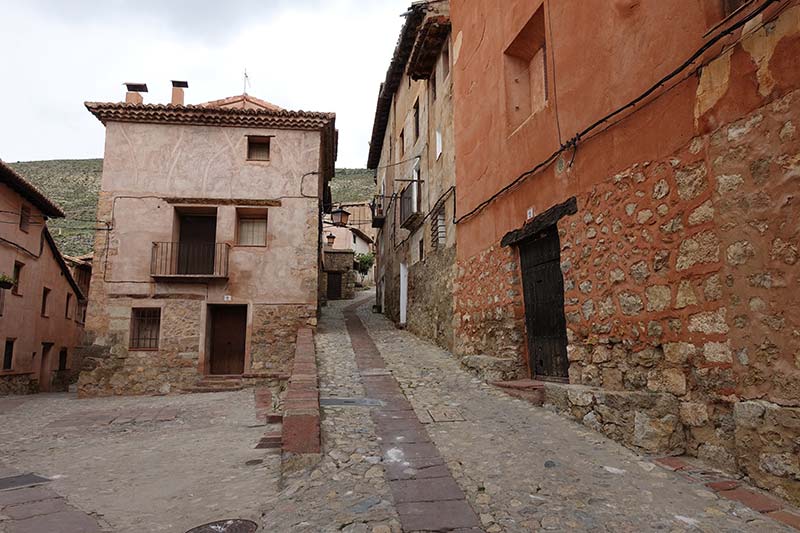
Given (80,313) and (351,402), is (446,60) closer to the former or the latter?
(351,402)

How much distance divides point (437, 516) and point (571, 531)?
0.76 m

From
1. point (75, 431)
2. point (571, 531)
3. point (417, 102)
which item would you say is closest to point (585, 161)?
point (571, 531)

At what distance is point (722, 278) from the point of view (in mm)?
3326

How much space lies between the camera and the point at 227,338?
1224 centimetres

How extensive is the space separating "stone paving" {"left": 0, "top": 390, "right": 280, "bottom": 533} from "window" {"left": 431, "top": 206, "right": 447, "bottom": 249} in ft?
15.9

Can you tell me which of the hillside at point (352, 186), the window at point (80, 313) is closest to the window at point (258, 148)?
the window at point (80, 313)

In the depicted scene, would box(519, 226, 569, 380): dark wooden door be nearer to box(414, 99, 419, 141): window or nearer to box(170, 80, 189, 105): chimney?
box(414, 99, 419, 141): window

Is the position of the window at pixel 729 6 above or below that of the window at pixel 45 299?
above

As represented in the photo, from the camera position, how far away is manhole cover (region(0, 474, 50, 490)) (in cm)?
414

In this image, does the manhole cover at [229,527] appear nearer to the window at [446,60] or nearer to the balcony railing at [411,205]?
the balcony railing at [411,205]

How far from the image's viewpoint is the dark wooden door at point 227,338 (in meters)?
12.2

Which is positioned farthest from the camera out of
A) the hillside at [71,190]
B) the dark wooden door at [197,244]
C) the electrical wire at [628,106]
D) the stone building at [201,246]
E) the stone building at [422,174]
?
the hillside at [71,190]

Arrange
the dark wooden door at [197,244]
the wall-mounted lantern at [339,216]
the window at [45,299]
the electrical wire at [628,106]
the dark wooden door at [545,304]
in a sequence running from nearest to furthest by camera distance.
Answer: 1. the electrical wire at [628,106]
2. the dark wooden door at [545,304]
3. the dark wooden door at [197,244]
4. the wall-mounted lantern at [339,216]
5. the window at [45,299]

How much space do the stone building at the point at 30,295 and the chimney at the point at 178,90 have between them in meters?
4.50
